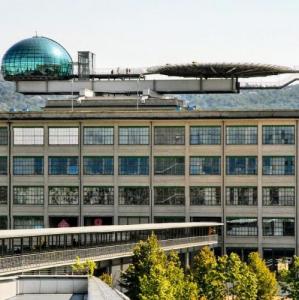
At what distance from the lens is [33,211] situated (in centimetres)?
13338

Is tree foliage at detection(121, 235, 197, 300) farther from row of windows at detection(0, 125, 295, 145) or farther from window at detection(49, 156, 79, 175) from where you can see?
window at detection(49, 156, 79, 175)

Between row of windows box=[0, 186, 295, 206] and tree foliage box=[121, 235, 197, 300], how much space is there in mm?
35949

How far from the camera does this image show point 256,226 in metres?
130

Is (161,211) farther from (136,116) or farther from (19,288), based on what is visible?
(19,288)

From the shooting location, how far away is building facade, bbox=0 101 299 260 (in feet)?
426

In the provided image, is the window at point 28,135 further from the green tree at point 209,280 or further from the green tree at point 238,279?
the green tree at point 238,279

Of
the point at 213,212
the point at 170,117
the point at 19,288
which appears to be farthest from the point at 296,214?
the point at 19,288

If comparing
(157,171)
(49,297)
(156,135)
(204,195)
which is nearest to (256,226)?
(204,195)

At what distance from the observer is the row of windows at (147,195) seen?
130 m

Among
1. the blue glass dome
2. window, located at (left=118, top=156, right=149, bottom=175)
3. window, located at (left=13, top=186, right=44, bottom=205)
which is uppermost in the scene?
the blue glass dome

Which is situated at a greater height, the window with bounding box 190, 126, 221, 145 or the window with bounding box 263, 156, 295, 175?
the window with bounding box 190, 126, 221, 145

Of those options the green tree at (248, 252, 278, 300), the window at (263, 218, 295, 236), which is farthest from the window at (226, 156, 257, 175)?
the green tree at (248, 252, 278, 300)

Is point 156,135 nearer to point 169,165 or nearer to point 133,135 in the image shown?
point 133,135

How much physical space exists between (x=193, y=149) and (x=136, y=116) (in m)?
8.37
